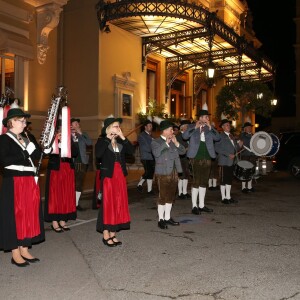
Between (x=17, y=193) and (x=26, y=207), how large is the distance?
0.21 metres

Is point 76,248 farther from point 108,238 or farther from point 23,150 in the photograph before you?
point 23,150

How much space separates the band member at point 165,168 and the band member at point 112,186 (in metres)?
1.30

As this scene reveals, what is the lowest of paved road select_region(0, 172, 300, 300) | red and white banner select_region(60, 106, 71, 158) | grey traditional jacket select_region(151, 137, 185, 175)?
paved road select_region(0, 172, 300, 300)

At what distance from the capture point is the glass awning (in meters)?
16.7

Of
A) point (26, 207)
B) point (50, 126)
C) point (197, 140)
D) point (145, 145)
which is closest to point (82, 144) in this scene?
point (197, 140)

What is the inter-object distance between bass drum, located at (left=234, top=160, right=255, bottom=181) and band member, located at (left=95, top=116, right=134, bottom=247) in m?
5.54

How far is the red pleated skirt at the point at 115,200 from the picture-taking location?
5961 millimetres

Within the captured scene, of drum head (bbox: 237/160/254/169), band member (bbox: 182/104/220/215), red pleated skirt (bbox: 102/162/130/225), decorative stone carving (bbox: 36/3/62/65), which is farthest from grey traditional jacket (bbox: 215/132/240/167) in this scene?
decorative stone carving (bbox: 36/3/62/65)

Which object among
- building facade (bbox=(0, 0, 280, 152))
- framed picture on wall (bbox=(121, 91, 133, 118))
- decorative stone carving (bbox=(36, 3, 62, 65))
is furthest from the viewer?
framed picture on wall (bbox=(121, 91, 133, 118))

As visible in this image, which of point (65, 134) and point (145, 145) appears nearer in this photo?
point (65, 134)

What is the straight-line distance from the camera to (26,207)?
203 inches

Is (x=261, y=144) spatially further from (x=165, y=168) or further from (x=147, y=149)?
(x=165, y=168)

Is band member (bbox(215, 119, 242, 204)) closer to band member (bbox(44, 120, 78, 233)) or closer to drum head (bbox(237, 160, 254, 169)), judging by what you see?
drum head (bbox(237, 160, 254, 169))

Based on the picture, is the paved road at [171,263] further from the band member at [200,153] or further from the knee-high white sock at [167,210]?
the band member at [200,153]
